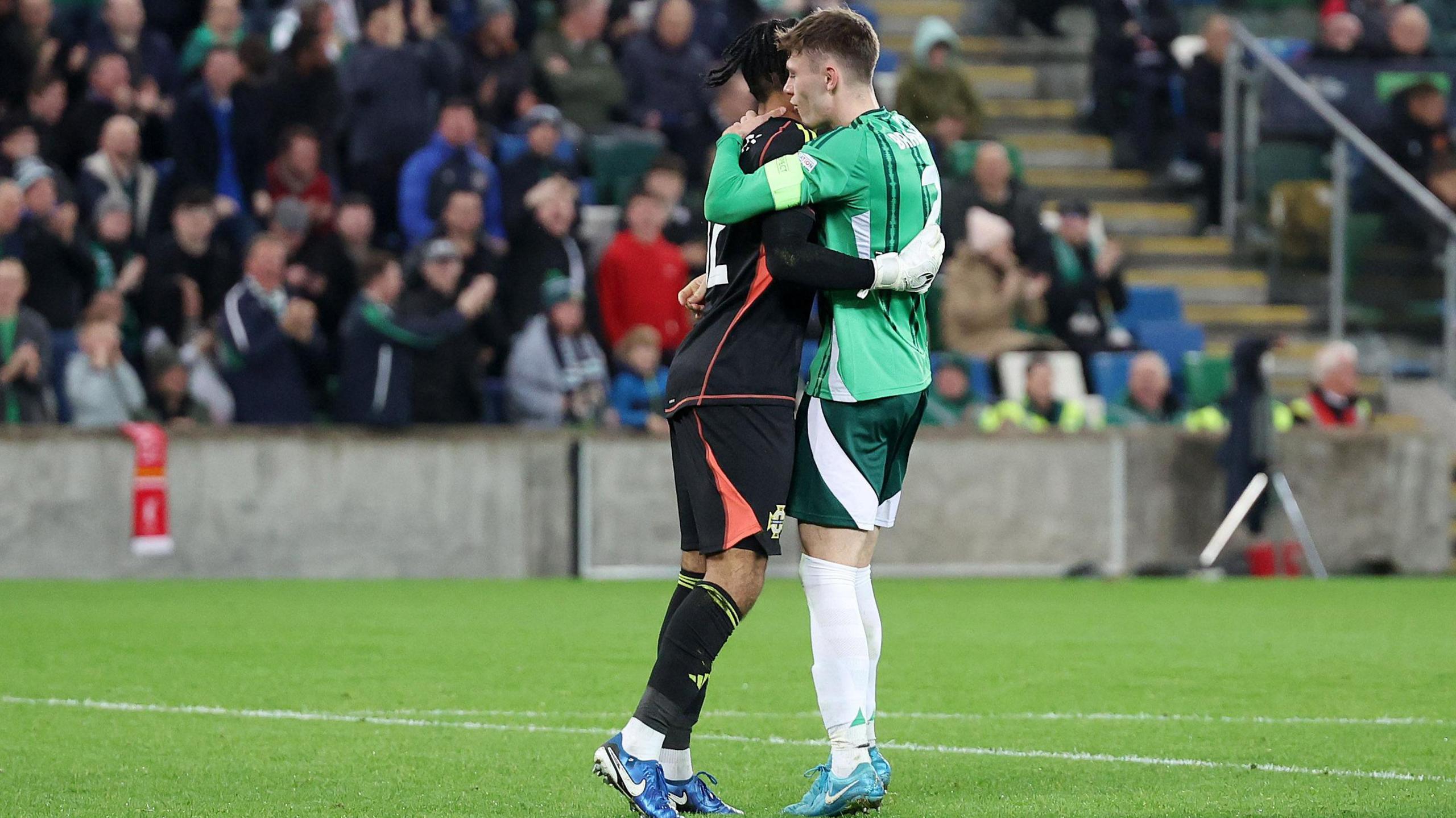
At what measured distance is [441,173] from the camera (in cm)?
1688

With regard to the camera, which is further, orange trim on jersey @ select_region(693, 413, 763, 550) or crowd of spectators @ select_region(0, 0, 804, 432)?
crowd of spectators @ select_region(0, 0, 804, 432)

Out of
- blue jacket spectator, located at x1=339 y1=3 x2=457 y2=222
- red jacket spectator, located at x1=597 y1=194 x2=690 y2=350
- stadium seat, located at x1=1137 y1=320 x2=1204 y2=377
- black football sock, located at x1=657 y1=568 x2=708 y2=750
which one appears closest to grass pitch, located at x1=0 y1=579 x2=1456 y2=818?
black football sock, located at x1=657 y1=568 x2=708 y2=750

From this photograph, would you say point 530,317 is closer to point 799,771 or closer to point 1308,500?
point 1308,500

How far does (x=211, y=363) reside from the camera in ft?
51.6

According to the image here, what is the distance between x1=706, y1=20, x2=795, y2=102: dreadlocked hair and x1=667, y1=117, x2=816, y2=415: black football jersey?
0.52ft

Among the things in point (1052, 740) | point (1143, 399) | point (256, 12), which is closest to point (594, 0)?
point (256, 12)

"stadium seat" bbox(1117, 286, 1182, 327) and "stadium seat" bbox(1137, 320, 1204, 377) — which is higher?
"stadium seat" bbox(1117, 286, 1182, 327)

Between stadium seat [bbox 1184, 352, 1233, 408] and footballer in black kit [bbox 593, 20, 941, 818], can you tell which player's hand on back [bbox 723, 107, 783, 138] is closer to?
footballer in black kit [bbox 593, 20, 941, 818]

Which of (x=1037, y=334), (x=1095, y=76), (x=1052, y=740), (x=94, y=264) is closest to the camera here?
(x=1052, y=740)

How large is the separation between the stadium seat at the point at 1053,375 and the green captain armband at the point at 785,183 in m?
11.4

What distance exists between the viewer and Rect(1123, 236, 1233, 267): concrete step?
65.5 ft

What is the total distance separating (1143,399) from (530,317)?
473cm

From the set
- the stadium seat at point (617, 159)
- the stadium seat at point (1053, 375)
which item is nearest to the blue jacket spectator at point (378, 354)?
the stadium seat at point (617, 159)

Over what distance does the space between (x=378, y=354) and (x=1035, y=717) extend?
8.28m
